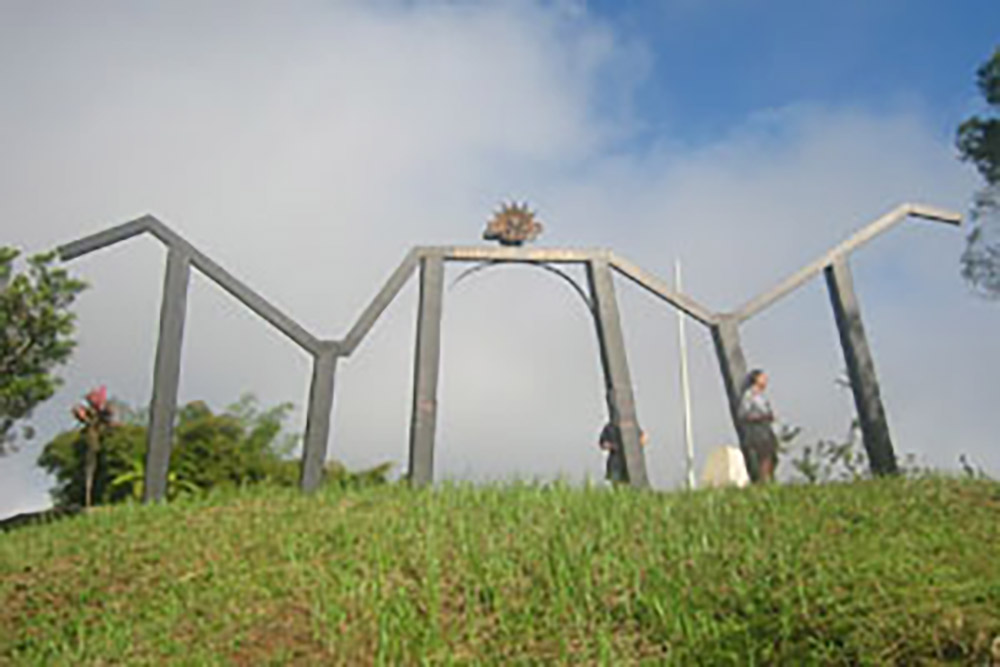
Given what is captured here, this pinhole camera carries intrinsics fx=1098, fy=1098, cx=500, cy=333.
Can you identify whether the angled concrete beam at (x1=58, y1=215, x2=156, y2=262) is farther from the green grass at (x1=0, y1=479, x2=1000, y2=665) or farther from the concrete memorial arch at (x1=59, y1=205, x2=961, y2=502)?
the green grass at (x1=0, y1=479, x2=1000, y2=665)

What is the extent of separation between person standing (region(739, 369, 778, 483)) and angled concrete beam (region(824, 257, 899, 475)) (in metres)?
1.03

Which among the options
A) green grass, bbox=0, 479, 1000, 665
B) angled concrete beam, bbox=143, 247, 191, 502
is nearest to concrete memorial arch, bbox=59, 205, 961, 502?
angled concrete beam, bbox=143, 247, 191, 502

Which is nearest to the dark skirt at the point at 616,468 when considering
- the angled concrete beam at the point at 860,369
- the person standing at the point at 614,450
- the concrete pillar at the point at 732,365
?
the person standing at the point at 614,450

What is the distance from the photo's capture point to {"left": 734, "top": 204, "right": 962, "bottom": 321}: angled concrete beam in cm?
1082

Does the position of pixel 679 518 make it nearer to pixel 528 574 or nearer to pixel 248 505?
pixel 528 574

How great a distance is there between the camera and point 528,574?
6.71m

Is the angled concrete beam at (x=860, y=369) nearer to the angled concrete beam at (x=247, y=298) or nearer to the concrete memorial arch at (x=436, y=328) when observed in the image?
the concrete memorial arch at (x=436, y=328)

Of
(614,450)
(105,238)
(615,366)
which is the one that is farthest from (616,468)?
(105,238)

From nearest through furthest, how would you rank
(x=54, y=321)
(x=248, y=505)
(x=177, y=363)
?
(x=248, y=505), (x=177, y=363), (x=54, y=321)

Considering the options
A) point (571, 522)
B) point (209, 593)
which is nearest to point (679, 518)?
point (571, 522)

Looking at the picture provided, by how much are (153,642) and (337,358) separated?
4050mm

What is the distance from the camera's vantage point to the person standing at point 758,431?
10273 mm

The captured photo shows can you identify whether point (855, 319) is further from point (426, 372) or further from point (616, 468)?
point (426, 372)

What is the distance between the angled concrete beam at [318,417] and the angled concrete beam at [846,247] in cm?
397
